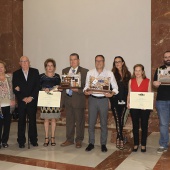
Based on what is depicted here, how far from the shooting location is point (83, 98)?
16.4ft

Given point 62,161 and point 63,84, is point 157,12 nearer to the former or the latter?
point 63,84

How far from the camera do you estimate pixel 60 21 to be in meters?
8.09

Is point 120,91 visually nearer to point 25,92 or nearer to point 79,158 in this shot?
point 79,158

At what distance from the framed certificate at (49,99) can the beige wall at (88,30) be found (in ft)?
10.1

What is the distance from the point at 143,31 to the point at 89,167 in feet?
14.7

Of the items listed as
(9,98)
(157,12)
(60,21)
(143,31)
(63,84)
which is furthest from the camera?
(60,21)

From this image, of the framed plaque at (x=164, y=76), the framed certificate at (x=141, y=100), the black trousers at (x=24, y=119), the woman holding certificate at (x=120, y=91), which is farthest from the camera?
the black trousers at (x=24, y=119)

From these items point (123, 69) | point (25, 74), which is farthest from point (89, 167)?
point (25, 74)

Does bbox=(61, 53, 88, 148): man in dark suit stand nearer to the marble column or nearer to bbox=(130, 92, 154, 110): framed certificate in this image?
bbox=(130, 92, 154, 110): framed certificate

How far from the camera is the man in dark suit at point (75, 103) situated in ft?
16.1

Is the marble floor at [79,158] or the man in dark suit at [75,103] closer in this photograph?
the marble floor at [79,158]

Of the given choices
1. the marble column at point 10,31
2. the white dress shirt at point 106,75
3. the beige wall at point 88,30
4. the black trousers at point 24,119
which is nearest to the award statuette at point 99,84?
the white dress shirt at point 106,75

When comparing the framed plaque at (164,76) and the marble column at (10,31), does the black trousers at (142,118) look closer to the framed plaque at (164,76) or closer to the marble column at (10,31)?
the framed plaque at (164,76)

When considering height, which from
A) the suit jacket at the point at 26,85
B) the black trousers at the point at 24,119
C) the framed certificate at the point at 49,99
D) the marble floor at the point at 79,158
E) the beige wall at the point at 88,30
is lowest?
the marble floor at the point at 79,158
